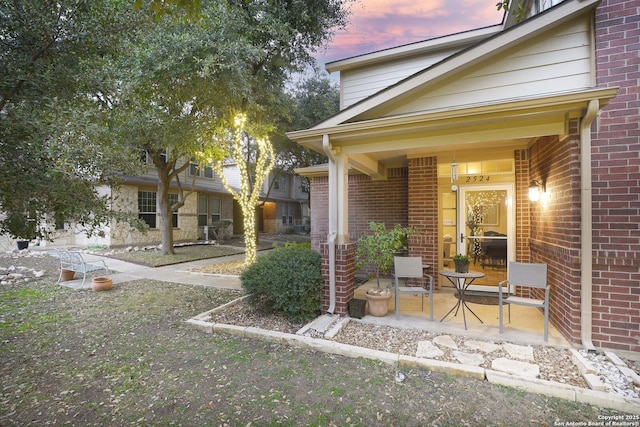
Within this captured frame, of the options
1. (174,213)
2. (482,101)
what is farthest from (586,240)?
(174,213)

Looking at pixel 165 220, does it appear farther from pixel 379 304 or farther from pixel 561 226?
pixel 561 226

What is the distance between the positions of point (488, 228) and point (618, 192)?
9.64 feet

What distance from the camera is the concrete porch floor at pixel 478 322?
4008 mm

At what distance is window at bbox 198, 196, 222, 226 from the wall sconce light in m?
17.1

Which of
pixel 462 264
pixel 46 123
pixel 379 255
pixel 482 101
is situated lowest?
pixel 462 264

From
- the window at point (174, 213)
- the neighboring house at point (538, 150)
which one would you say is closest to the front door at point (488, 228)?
the neighboring house at point (538, 150)

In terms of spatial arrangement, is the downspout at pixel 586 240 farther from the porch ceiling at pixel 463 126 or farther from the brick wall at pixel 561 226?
the porch ceiling at pixel 463 126

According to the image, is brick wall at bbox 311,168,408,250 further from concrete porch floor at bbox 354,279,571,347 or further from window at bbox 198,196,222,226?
window at bbox 198,196,222,226

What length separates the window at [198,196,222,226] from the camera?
18466mm

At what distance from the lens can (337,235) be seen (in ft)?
16.2

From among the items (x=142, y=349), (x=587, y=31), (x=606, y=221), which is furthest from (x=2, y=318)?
(x=587, y=31)

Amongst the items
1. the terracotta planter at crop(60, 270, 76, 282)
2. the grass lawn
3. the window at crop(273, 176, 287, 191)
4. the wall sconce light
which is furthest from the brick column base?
the window at crop(273, 176, 287, 191)

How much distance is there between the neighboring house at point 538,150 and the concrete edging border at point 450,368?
1.02 meters

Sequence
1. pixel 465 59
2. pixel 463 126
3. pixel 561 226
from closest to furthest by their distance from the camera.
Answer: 1. pixel 561 226
2. pixel 463 126
3. pixel 465 59
